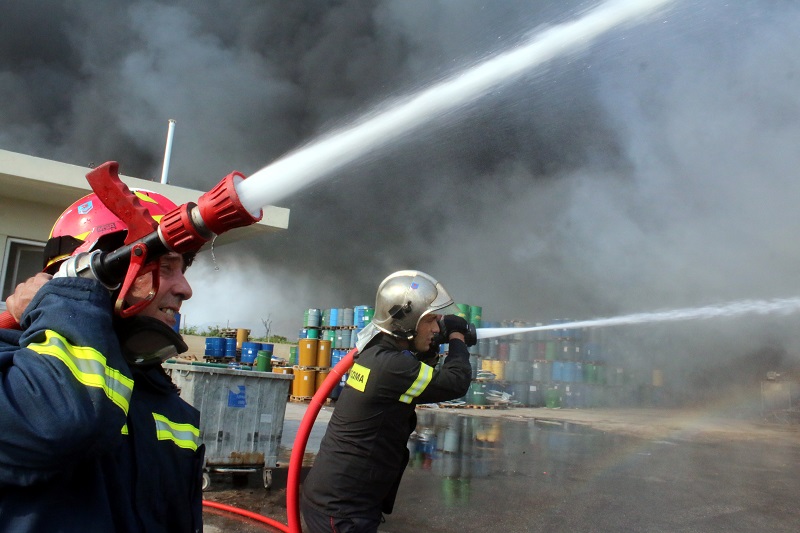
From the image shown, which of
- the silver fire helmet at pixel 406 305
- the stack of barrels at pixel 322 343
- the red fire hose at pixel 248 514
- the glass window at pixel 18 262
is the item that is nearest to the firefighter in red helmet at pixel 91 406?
the silver fire helmet at pixel 406 305

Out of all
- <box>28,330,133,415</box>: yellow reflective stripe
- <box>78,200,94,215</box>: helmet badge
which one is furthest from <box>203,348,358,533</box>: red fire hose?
<box>28,330,133,415</box>: yellow reflective stripe

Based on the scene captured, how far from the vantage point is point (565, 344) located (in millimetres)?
16812

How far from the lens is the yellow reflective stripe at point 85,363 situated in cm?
→ 95

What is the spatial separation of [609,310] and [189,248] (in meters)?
20.3

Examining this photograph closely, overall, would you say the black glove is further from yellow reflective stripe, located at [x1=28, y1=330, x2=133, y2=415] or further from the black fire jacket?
yellow reflective stripe, located at [x1=28, y1=330, x2=133, y2=415]

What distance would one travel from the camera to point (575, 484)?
6617mm

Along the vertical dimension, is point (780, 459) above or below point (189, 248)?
below

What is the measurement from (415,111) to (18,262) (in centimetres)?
600

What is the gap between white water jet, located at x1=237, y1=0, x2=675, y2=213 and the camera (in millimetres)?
1413

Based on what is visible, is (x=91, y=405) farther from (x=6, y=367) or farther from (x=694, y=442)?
(x=694, y=442)

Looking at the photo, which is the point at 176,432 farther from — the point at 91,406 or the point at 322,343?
the point at 322,343

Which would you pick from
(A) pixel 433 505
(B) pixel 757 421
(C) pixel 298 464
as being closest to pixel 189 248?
(C) pixel 298 464

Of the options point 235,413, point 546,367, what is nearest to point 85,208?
point 235,413

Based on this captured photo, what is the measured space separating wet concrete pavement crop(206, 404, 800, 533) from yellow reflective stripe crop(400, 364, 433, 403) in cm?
239
